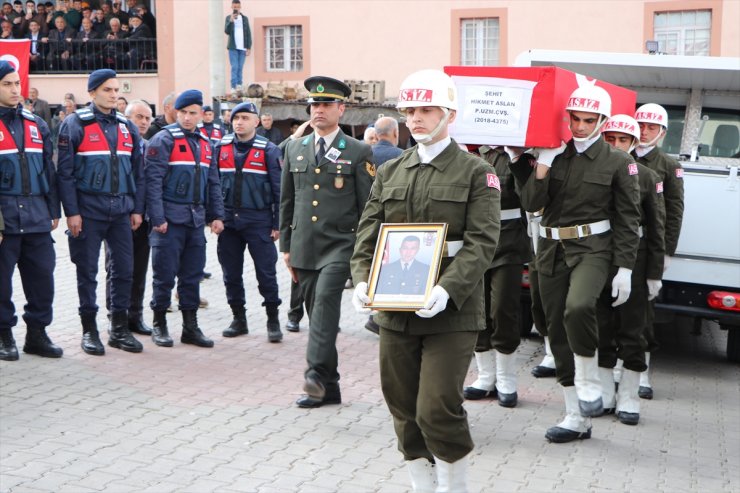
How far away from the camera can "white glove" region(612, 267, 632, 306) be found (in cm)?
655

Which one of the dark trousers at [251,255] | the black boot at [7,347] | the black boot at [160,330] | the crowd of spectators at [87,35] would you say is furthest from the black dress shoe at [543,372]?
Result: the crowd of spectators at [87,35]

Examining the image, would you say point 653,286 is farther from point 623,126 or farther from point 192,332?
point 192,332

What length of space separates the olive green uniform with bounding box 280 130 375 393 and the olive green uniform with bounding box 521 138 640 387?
1.39 meters

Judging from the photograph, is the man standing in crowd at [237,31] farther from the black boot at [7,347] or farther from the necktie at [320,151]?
the necktie at [320,151]

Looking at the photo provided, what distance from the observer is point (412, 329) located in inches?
189

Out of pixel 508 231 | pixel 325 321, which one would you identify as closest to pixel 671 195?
pixel 508 231

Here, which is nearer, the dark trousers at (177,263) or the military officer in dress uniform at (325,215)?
the military officer in dress uniform at (325,215)

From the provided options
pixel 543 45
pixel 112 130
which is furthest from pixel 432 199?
pixel 543 45

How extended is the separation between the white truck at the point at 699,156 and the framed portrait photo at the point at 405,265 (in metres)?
4.53

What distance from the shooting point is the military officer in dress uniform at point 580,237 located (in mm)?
6387

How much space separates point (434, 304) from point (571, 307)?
2.06 m

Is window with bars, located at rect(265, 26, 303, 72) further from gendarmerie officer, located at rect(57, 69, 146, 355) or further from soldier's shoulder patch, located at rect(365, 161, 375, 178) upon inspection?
soldier's shoulder patch, located at rect(365, 161, 375, 178)

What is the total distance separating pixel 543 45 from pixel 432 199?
20364 mm

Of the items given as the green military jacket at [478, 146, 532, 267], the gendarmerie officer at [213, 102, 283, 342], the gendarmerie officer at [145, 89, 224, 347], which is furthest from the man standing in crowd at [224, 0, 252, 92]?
the green military jacket at [478, 146, 532, 267]
